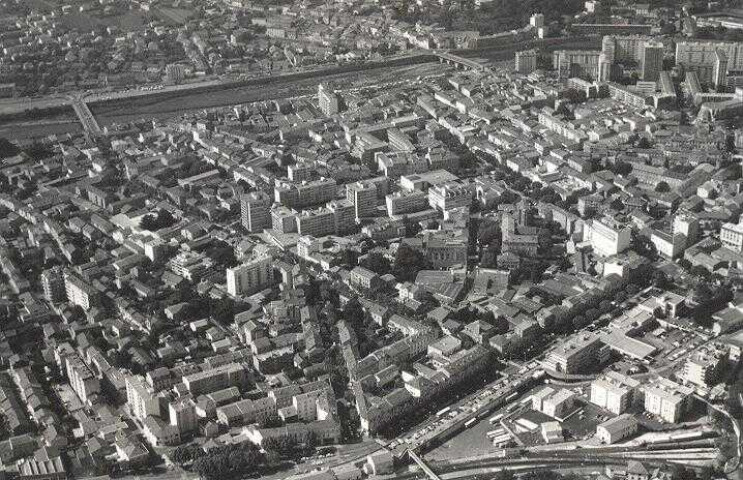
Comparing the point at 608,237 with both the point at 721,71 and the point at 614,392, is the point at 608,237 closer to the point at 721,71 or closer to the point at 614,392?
the point at 614,392

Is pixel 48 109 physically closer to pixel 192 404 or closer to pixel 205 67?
pixel 205 67

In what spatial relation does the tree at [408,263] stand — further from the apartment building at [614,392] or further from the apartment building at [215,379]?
the apartment building at [614,392]

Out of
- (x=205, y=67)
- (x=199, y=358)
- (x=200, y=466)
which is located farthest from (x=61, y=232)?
(x=205, y=67)

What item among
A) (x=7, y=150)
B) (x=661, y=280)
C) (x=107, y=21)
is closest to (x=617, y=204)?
(x=661, y=280)

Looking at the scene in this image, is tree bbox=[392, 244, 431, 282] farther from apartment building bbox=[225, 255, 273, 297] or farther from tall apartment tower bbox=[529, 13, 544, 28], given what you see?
tall apartment tower bbox=[529, 13, 544, 28]

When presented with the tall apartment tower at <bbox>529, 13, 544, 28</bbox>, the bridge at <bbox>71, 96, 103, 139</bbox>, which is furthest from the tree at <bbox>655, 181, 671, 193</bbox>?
the tall apartment tower at <bbox>529, 13, 544, 28</bbox>

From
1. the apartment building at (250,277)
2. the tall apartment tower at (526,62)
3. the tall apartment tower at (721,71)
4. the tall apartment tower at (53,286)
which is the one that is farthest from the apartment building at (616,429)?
the tall apartment tower at (526,62)
